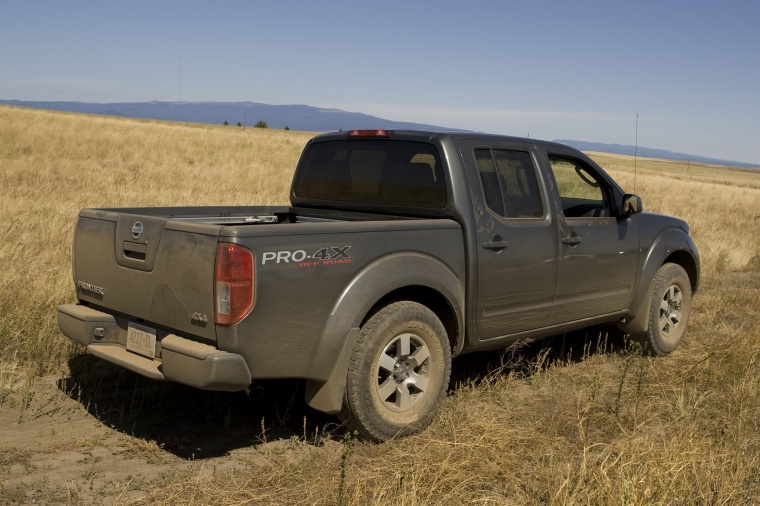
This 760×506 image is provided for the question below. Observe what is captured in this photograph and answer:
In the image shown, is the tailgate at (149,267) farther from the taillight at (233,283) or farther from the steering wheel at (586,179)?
the steering wheel at (586,179)

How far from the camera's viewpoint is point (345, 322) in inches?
156

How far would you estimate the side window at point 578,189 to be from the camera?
5785 mm

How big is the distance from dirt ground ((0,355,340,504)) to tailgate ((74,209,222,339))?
2.39 feet

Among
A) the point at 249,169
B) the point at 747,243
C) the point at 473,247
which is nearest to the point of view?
the point at 473,247

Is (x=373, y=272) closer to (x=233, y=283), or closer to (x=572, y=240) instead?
Answer: (x=233, y=283)

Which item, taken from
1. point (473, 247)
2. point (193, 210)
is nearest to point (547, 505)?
point (473, 247)

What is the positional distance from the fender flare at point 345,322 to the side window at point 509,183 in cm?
100

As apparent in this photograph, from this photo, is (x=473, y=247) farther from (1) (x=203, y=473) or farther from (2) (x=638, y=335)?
(2) (x=638, y=335)

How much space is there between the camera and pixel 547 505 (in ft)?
11.5

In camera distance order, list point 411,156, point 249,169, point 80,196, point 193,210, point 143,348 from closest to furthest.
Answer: point 143,348
point 411,156
point 193,210
point 80,196
point 249,169

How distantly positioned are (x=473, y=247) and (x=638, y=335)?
2.47m

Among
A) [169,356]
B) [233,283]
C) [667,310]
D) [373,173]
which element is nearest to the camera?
[233,283]

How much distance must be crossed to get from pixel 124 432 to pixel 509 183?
2898 millimetres

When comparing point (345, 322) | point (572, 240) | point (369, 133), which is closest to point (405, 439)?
point (345, 322)
